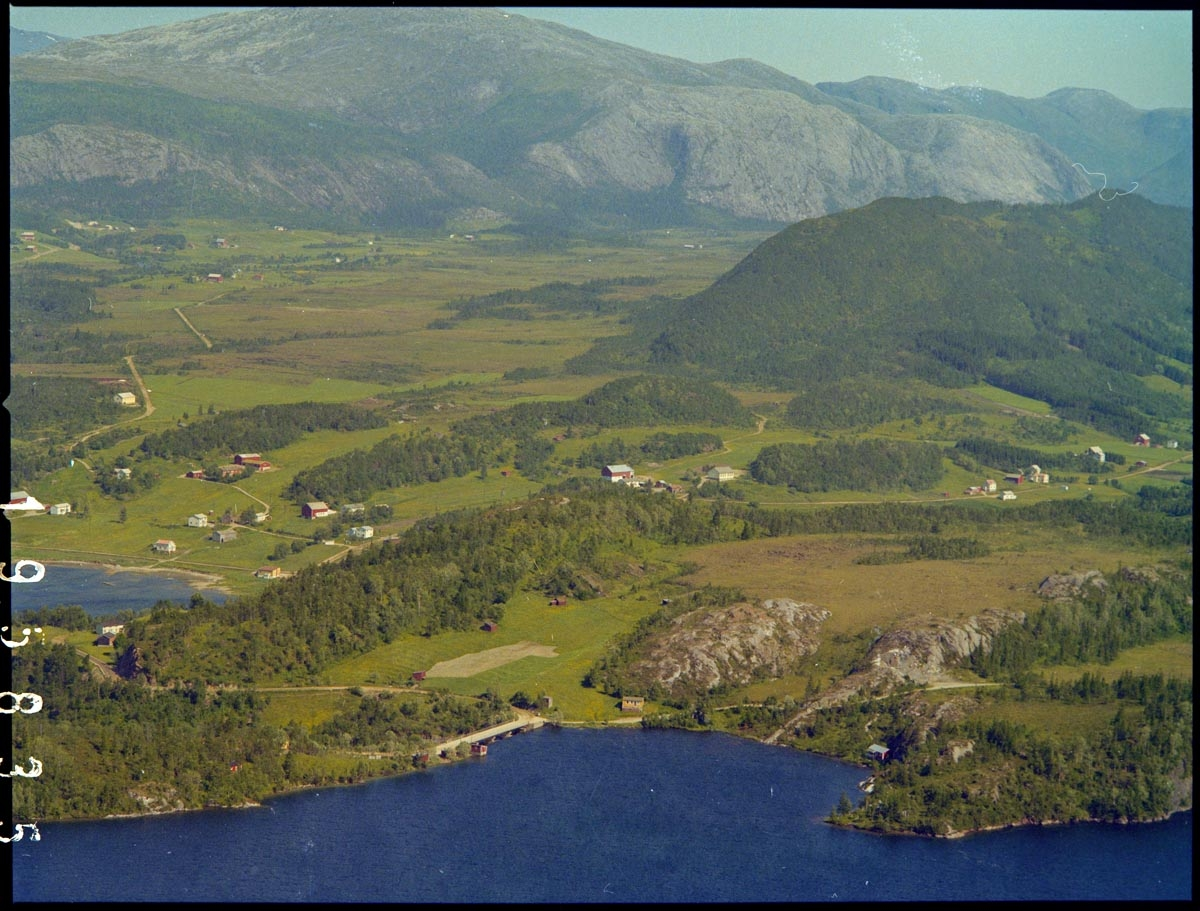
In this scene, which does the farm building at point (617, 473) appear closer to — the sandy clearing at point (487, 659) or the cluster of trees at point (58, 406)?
the sandy clearing at point (487, 659)

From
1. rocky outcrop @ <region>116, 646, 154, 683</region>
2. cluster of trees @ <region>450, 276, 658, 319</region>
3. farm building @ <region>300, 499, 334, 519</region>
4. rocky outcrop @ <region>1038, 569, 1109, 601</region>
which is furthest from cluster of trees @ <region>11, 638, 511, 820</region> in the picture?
cluster of trees @ <region>450, 276, 658, 319</region>

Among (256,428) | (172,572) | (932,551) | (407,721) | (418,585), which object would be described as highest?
(418,585)

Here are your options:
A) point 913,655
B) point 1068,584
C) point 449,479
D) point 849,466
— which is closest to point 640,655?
point 913,655

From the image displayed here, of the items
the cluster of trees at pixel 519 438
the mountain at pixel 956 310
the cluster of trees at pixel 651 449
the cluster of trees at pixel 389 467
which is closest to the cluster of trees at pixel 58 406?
the cluster of trees at pixel 389 467

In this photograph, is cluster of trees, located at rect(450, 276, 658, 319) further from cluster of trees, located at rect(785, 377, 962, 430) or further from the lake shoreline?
the lake shoreline

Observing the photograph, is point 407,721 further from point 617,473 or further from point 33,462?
point 33,462
